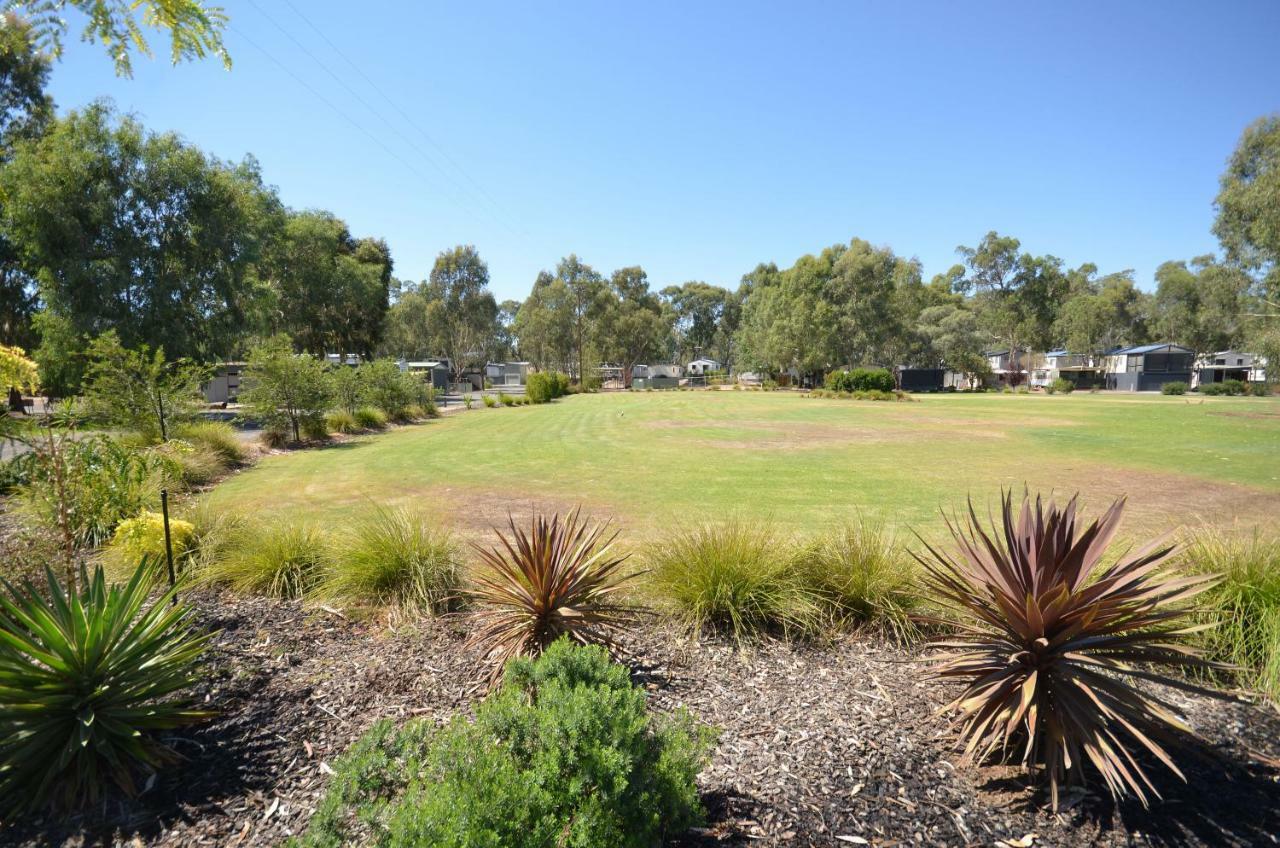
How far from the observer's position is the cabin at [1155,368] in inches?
2307

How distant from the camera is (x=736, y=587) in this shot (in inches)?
166

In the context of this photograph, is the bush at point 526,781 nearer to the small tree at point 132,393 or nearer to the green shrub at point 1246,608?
the green shrub at point 1246,608

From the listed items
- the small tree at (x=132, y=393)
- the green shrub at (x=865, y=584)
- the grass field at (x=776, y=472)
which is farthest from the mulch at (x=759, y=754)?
the small tree at (x=132, y=393)

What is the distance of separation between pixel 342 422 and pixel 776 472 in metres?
15.3

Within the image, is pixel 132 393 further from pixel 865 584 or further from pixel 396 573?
pixel 865 584

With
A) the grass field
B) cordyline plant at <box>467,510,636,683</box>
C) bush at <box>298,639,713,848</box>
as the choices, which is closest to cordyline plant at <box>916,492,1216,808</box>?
bush at <box>298,639,713,848</box>

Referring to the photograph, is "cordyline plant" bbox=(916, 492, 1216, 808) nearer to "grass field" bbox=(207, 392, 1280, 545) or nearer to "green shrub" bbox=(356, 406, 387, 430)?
"grass field" bbox=(207, 392, 1280, 545)

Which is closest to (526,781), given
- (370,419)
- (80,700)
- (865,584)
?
(80,700)

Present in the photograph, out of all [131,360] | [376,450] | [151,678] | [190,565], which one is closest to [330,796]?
[151,678]

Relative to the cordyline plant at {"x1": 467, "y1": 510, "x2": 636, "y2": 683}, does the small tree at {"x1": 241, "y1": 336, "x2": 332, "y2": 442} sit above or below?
above

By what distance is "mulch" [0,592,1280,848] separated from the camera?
233 cm

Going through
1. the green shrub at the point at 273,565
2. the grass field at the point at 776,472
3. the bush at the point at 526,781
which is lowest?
the grass field at the point at 776,472

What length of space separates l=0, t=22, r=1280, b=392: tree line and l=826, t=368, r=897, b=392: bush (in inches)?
284

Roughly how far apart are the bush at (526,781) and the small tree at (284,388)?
16569mm
